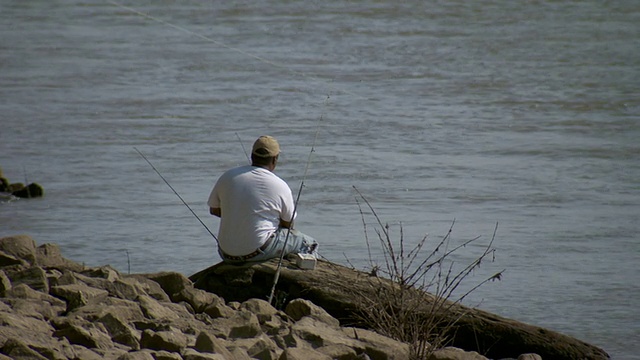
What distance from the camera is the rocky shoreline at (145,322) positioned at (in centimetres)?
640

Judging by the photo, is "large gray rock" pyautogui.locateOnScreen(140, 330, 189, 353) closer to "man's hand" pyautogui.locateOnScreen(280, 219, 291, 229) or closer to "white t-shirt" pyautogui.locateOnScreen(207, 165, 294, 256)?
"white t-shirt" pyautogui.locateOnScreen(207, 165, 294, 256)

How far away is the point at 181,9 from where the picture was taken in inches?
1262

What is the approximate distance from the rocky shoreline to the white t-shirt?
19.6 inches

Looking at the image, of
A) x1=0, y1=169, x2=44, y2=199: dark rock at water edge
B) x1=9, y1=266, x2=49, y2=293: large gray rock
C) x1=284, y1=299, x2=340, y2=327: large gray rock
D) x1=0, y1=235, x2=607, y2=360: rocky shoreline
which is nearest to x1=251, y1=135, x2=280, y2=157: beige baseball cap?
x1=0, y1=235, x2=607, y2=360: rocky shoreline

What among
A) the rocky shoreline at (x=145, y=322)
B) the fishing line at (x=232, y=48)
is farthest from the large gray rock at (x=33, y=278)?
the fishing line at (x=232, y=48)

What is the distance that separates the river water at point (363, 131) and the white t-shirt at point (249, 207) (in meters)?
0.85

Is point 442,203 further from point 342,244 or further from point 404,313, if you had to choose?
point 404,313

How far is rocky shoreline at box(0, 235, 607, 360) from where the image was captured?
6.40 meters

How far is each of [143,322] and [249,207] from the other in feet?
6.79

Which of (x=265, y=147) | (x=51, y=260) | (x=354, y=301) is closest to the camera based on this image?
(x=354, y=301)

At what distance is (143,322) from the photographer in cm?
704

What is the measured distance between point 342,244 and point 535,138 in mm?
6058

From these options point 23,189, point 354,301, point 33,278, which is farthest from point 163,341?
point 23,189

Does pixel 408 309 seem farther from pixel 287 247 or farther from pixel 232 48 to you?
pixel 232 48
